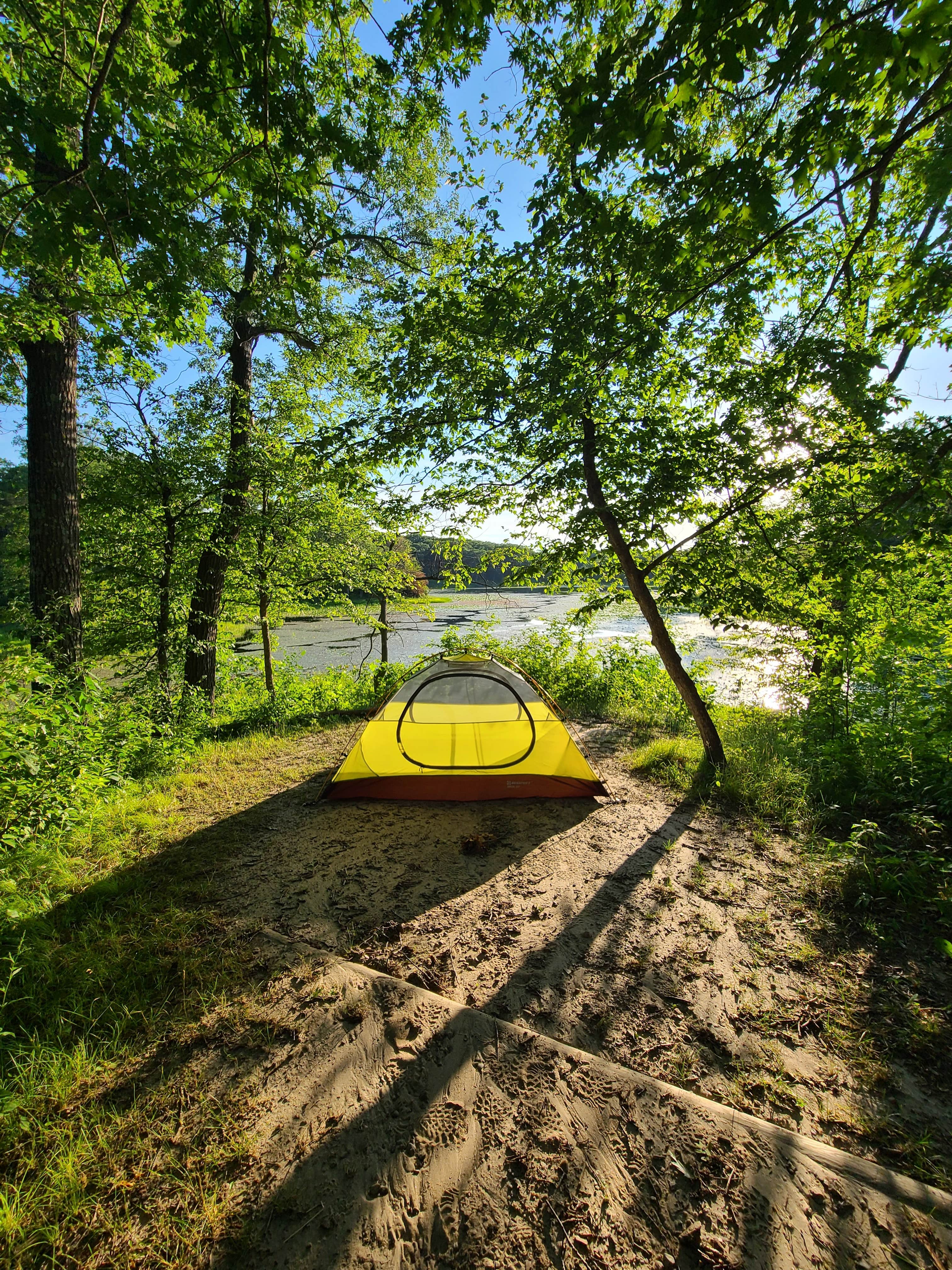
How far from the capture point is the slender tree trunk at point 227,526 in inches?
273

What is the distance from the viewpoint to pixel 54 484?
16.3 ft

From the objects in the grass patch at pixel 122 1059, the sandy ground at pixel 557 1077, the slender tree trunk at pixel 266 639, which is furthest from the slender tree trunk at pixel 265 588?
the sandy ground at pixel 557 1077

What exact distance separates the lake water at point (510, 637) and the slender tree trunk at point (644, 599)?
35 centimetres

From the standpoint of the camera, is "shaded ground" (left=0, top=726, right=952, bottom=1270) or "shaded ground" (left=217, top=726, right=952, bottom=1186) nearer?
"shaded ground" (left=0, top=726, right=952, bottom=1270)

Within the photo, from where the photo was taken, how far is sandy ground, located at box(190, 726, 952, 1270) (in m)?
1.44

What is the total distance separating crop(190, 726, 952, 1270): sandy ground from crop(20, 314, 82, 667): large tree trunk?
11.6ft

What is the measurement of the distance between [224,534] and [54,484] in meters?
2.29

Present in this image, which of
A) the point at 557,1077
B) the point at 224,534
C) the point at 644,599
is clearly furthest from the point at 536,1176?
the point at 224,534

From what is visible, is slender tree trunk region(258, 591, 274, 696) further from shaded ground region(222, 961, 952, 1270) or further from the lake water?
shaded ground region(222, 961, 952, 1270)

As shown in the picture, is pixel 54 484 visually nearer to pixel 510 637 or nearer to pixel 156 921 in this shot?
pixel 156 921

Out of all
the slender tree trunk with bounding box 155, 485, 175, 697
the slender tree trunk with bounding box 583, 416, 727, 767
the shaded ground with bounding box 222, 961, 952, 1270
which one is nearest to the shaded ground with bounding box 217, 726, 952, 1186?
the shaded ground with bounding box 222, 961, 952, 1270

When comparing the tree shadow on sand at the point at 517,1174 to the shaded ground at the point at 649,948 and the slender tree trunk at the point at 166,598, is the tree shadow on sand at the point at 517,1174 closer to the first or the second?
the shaded ground at the point at 649,948

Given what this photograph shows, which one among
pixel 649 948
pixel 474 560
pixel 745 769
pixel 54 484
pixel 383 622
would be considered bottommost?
pixel 649 948

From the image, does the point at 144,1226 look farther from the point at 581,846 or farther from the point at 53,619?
the point at 53,619
